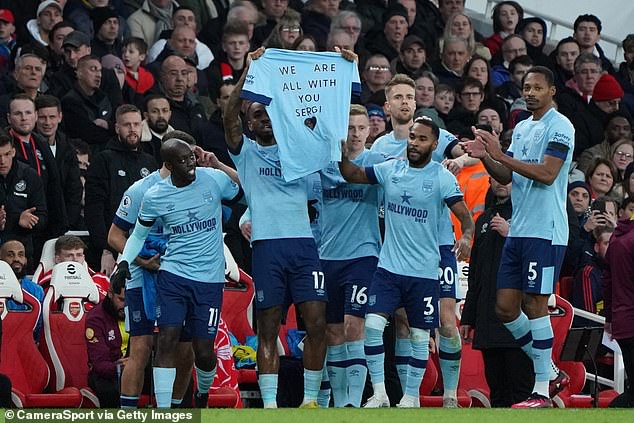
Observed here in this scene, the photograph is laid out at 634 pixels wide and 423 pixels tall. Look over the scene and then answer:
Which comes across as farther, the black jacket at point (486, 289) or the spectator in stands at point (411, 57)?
the spectator in stands at point (411, 57)

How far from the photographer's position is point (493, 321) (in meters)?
14.1

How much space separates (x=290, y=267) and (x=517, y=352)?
7.64 ft

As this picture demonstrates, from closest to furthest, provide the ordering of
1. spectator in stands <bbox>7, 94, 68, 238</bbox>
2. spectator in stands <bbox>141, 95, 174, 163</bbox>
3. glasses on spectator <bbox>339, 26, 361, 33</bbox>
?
spectator in stands <bbox>7, 94, 68, 238</bbox>, spectator in stands <bbox>141, 95, 174, 163</bbox>, glasses on spectator <bbox>339, 26, 361, 33</bbox>

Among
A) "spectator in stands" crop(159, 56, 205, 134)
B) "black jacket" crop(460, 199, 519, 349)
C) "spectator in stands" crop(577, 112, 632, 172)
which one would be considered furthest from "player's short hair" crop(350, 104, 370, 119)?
"spectator in stands" crop(577, 112, 632, 172)

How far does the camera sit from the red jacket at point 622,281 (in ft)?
42.2

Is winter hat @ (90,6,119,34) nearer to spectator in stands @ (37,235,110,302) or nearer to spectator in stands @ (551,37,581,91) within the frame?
spectator in stands @ (37,235,110,302)

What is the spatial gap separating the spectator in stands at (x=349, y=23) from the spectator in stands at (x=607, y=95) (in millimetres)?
2953

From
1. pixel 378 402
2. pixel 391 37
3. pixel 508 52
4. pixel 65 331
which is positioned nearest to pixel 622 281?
pixel 378 402

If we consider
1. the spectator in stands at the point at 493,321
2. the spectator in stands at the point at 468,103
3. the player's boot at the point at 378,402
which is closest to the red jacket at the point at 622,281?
the spectator in stands at the point at 493,321

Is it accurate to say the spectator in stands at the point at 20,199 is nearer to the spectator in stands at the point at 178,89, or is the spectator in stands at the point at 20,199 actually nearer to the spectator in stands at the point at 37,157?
the spectator in stands at the point at 37,157

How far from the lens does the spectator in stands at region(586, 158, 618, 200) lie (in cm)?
1814

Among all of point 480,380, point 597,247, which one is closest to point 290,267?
point 480,380

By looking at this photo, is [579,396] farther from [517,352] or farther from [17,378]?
[17,378]

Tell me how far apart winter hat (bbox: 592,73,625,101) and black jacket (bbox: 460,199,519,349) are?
6.37 metres
